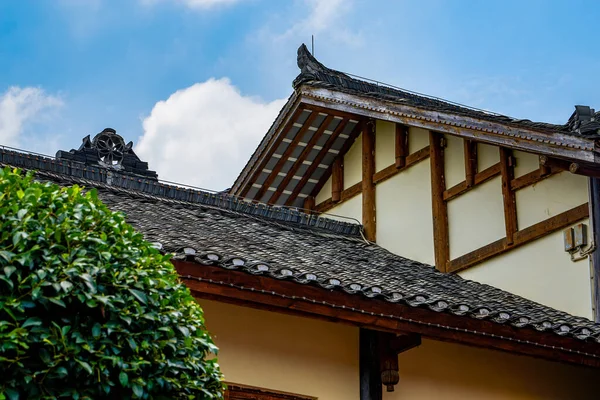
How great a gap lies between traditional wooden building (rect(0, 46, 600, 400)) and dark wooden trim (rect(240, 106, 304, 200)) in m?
0.04

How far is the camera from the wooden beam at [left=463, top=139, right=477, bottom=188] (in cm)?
1256

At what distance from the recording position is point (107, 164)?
13.0m

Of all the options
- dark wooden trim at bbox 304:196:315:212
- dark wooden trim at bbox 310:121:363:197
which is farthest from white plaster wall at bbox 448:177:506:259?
dark wooden trim at bbox 304:196:315:212

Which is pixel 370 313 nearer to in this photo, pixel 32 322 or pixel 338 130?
pixel 32 322

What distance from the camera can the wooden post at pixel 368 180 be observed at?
45.9 ft

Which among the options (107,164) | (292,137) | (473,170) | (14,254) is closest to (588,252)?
(473,170)

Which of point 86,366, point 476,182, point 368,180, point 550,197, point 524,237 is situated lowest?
point 86,366

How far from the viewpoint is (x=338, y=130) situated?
14.5 metres

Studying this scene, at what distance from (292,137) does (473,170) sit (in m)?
3.00

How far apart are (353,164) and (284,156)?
1.00 metres

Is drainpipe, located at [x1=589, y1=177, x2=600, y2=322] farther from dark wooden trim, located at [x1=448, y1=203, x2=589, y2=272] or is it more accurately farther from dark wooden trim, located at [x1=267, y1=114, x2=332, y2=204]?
dark wooden trim, located at [x1=267, y1=114, x2=332, y2=204]

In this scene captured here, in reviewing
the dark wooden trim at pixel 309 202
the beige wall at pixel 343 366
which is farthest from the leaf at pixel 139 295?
the dark wooden trim at pixel 309 202

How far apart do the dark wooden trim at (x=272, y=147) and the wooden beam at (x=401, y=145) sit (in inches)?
52.4

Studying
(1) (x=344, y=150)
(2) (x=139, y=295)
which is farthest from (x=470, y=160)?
(2) (x=139, y=295)
